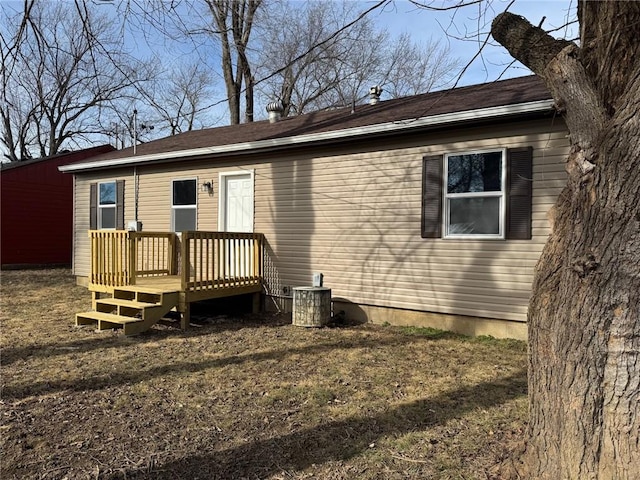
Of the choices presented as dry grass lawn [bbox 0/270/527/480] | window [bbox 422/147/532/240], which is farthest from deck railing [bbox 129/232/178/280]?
window [bbox 422/147/532/240]

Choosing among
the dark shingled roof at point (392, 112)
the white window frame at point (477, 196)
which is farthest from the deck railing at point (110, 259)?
the white window frame at point (477, 196)

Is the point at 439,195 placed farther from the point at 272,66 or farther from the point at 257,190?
the point at 272,66

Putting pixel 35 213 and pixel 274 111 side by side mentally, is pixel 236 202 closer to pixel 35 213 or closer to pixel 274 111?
pixel 274 111

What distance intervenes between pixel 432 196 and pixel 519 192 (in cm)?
115

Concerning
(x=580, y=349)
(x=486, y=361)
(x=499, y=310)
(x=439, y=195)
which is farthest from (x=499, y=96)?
(x=580, y=349)

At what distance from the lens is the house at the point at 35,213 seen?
16062 millimetres

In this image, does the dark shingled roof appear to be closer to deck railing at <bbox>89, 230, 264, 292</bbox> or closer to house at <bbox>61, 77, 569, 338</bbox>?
house at <bbox>61, 77, 569, 338</bbox>

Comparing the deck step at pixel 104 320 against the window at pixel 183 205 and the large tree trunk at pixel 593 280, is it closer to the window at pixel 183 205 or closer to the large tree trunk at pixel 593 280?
the window at pixel 183 205

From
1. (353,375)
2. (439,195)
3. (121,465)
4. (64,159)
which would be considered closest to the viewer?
(121,465)

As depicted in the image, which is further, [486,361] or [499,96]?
[499,96]

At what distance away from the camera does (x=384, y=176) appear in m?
7.12

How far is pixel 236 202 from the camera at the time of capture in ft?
29.1

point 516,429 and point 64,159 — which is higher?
point 64,159

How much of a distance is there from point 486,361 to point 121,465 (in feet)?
12.4
